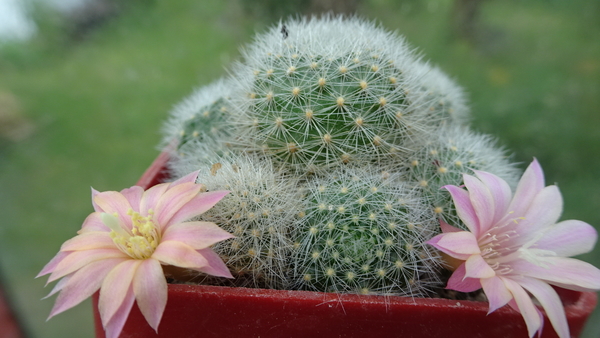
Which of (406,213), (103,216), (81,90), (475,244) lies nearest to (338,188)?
(406,213)

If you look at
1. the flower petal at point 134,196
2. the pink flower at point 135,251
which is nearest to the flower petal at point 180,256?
the pink flower at point 135,251

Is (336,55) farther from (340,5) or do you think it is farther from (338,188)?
(340,5)

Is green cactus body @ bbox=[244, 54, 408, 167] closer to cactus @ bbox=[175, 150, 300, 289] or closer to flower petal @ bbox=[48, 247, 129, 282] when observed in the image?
cactus @ bbox=[175, 150, 300, 289]

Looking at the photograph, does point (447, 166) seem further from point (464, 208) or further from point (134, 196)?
point (134, 196)

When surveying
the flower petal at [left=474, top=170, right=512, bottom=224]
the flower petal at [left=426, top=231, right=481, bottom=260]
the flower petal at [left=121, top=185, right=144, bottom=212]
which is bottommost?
the flower petal at [left=426, top=231, right=481, bottom=260]

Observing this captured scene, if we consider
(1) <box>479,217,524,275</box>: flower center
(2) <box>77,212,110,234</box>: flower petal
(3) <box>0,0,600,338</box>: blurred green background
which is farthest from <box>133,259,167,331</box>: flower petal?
(3) <box>0,0,600,338</box>: blurred green background

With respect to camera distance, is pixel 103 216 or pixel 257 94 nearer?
pixel 103 216

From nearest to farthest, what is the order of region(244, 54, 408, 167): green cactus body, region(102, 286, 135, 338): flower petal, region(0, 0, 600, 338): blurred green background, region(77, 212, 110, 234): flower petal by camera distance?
region(102, 286, 135, 338): flower petal → region(77, 212, 110, 234): flower petal → region(244, 54, 408, 167): green cactus body → region(0, 0, 600, 338): blurred green background

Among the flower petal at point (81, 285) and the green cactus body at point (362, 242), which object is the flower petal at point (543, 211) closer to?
the green cactus body at point (362, 242)
